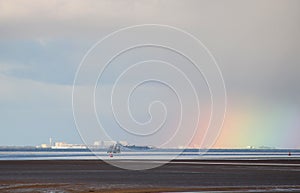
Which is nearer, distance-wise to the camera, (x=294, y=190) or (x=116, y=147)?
(x=294, y=190)

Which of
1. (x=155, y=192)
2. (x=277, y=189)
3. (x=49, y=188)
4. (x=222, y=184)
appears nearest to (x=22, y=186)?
(x=49, y=188)

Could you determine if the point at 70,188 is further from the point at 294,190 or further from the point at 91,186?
the point at 294,190

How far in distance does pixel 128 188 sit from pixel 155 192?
4.01 metres

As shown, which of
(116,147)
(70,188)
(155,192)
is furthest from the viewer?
(116,147)

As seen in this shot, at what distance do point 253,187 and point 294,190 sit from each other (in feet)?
13.0

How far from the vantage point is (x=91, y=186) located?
1674 inches

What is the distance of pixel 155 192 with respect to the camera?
38000 mm

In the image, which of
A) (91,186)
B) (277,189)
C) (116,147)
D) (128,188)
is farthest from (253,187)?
(116,147)

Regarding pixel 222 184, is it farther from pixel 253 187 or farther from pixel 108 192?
pixel 108 192

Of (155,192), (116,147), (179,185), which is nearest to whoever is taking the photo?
(155,192)

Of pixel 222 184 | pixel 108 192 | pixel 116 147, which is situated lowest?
pixel 108 192

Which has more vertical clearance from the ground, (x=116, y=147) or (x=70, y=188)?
(x=116, y=147)

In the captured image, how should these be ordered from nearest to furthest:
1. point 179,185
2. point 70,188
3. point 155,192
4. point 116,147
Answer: point 155,192 → point 70,188 → point 179,185 → point 116,147

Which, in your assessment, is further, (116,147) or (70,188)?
(116,147)
